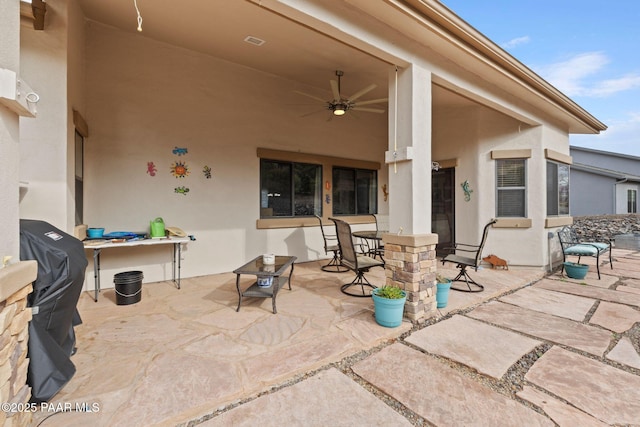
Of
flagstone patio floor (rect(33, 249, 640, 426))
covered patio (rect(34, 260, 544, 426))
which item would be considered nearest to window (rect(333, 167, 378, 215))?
covered patio (rect(34, 260, 544, 426))

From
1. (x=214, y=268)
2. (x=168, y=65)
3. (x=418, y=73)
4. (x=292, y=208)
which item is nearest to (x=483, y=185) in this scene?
(x=418, y=73)

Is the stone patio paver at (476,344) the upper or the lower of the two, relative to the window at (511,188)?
lower

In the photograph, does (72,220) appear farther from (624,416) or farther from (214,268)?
(624,416)

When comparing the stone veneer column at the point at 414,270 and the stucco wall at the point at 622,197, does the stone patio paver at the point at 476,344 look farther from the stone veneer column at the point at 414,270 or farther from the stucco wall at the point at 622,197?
the stucco wall at the point at 622,197

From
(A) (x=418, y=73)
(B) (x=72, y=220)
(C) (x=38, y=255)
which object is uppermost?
(A) (x=418, y=73)

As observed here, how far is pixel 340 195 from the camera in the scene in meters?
6.39

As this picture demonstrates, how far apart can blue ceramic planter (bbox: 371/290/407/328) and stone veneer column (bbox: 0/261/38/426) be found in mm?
2501

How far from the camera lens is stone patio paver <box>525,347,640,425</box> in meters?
1.73

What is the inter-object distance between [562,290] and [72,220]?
20.9 ft

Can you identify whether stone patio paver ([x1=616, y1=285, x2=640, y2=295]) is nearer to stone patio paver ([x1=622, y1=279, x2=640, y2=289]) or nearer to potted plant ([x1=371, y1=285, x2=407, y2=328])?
stone patio paver ([x1=622, y1=279, x2=640, y2=289])

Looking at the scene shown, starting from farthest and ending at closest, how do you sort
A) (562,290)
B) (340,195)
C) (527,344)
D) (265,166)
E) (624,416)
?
1. (340,195)
2. (265,166)
3. (562,290)
4. (527,344)
5. (624,416)

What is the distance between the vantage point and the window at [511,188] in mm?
5316

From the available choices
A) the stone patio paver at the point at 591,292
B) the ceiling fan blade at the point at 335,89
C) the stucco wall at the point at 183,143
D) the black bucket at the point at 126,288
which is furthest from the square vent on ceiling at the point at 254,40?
the stone patio paver at the point at 591,292

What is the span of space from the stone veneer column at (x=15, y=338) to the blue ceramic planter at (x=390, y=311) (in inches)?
98.5
